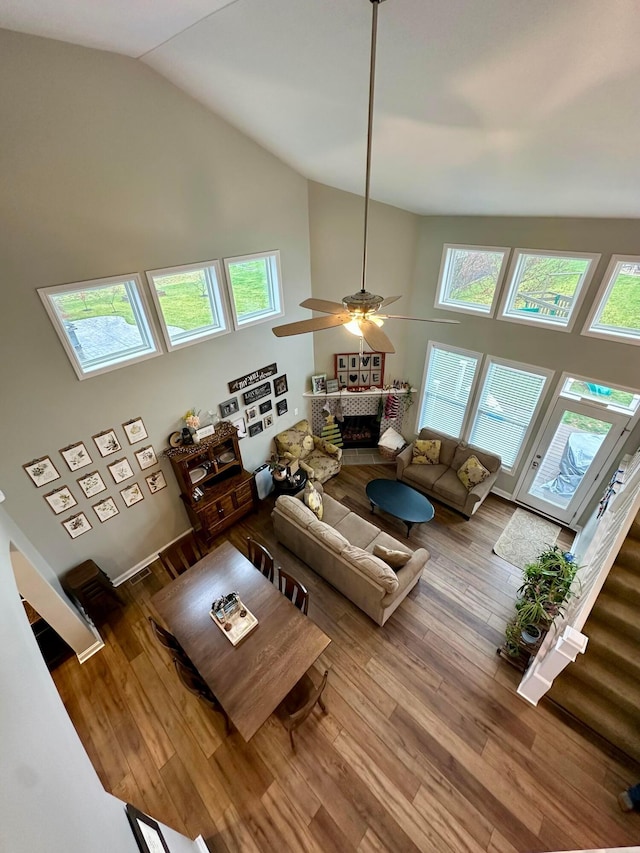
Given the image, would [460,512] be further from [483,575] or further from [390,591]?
[390,591]

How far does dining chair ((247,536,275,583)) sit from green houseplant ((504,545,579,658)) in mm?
2618

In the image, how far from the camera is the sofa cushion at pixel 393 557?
410 centimetres

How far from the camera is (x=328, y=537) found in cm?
418

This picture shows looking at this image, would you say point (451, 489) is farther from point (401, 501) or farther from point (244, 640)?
point (244, 640)

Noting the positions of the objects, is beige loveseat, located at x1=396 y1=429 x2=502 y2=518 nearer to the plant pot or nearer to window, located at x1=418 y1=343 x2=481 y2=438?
window, located at x1=418 y1=343 x2=481 y2=438

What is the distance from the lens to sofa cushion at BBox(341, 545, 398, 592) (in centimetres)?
373

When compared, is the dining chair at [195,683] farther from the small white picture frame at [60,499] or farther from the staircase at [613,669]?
the staircase at [613,669]

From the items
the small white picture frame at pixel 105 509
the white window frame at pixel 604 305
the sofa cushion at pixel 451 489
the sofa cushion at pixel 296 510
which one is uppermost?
the white window frame at pixel 604 305

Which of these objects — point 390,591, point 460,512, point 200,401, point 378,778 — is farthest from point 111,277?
point 460,512

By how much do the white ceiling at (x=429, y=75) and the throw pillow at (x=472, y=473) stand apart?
345 centimetres

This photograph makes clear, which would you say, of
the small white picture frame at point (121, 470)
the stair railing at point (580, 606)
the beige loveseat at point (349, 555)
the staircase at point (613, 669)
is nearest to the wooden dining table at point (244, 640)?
the beige loveseat at point (349, 555)

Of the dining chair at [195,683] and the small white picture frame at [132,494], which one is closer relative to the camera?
the dining chair at [195,683]

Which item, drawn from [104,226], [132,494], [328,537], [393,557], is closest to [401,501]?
[393,557]

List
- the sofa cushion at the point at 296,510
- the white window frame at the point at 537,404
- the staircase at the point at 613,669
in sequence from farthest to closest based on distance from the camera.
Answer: the white window frame at the point at 537,404, the sofa cushion at the point at 296,510, the staircase at the point at 613,669
